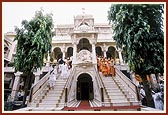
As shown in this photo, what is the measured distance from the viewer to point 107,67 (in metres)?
8.15

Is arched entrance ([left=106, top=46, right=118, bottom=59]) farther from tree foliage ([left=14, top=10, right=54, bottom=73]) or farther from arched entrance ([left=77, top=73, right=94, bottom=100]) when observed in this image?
tree foliage ([left=14, top=10, right=54, bottom=73])

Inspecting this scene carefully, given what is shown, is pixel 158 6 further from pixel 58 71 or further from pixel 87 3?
pixel 58 71

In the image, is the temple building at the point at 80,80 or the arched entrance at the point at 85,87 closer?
the temple building at the point at 80,80

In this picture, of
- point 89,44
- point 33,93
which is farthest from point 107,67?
point 33,93

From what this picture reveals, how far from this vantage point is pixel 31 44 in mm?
6125

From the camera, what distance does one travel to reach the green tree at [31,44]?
595 cm

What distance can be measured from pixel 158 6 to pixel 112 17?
1.48m

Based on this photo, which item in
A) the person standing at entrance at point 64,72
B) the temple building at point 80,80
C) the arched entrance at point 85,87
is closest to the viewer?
the temple building at point 80,80

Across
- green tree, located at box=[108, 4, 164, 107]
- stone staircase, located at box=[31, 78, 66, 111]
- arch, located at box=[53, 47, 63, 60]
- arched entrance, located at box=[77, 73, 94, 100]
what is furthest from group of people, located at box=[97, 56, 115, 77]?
arch, located at box=[53, 47, 63, 60]

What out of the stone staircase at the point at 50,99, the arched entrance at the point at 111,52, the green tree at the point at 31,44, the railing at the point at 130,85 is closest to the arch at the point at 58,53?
the arched entrance at the point at 111,52

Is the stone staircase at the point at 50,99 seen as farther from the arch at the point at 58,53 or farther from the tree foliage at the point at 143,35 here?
the arch at the point at 58,53

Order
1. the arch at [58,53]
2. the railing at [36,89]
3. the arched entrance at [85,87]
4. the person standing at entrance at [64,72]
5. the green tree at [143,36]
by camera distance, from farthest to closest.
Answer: the arch at [58,53] → the arched entrance at [85,87] → the person standing at entrance at [64,72] → the railing at [36,89] → the green tree at [143,36]

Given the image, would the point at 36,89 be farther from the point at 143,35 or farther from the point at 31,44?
the point at 143,35

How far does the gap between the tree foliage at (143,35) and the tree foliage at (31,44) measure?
111 inches
